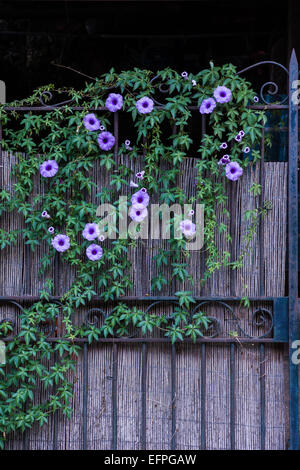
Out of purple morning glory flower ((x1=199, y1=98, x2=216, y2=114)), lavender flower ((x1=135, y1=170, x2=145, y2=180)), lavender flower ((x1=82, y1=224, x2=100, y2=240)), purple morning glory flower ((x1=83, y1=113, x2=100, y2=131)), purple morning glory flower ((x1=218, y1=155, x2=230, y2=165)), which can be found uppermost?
purple morning glory flower ((x1=199, y1=98, x2=216, y2=114))

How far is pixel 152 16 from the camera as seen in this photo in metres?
→ 4.80

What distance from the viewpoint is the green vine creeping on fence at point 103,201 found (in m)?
3.18

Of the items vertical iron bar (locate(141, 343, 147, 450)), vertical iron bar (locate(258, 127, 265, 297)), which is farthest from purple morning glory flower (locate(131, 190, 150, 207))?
vertical iron bar (locate(141, 343, 147, 450))

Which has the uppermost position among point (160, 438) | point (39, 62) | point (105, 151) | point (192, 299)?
point (39, 62)

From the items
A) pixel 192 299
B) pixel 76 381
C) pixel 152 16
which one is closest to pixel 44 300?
pixel 76 381

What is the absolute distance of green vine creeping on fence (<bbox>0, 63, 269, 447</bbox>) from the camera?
318 cm

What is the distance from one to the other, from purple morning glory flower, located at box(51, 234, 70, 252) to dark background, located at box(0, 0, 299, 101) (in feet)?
6.97

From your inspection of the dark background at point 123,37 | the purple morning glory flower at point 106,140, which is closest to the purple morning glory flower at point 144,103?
the purple morning glory flower at point 106,140

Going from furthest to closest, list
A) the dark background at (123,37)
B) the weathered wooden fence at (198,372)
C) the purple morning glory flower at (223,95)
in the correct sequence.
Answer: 1. the dark background at (123,37)
2. the weathered wooden fence at (198,372)
3. the purple morning glory flower at (223,95)

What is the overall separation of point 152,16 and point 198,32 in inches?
16.1

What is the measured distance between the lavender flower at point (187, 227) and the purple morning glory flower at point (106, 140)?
59 centimetres

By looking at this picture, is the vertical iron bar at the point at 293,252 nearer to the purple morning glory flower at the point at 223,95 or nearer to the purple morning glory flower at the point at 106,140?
the purple morning glory flower at the point at 223,95

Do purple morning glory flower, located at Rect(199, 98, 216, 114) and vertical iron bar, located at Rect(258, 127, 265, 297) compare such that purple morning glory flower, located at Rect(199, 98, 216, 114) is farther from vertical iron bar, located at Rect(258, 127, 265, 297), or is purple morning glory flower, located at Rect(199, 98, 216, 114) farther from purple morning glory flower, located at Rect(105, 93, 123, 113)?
purple morning glory flower, located at Rect(105, 93, 123, 113)

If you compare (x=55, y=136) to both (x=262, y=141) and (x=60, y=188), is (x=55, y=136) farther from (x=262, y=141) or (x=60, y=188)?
(x=262, y=141)
